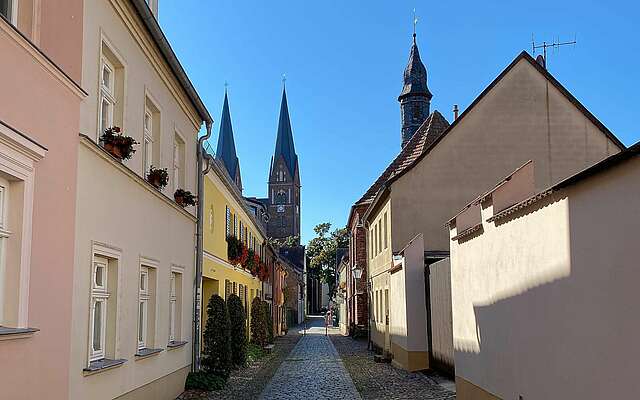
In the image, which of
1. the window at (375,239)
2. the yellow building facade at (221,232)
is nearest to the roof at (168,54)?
the yellow building facade at (221,232)

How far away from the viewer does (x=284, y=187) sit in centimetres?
11631

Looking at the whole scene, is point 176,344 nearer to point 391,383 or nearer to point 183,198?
point 183,198

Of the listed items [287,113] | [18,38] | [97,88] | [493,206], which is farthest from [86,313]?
[287,113]

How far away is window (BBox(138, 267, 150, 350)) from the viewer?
1199 cm

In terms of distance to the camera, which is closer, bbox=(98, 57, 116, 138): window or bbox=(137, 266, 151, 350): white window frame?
bbox=(98, 57, 116, 138): window

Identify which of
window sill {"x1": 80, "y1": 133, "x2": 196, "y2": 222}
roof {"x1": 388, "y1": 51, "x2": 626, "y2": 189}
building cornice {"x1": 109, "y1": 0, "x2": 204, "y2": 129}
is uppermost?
roof {"x1": 388, "y1": 51, "x2": 626, "y2": 189}

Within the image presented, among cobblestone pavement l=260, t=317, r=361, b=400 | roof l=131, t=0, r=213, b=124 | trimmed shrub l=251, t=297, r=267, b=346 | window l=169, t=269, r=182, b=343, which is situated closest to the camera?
roof l=131, t=0, r=213, b=124

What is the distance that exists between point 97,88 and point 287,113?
102137mm

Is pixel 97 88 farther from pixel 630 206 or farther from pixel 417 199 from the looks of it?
pixel 417 199

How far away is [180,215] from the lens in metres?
14.9

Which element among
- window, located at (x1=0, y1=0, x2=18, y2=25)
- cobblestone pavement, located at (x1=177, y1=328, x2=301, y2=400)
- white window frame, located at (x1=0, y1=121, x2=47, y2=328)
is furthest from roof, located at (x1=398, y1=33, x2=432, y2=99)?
white window frame, located at (x1=0, y1=121, x2=47, y2=328)

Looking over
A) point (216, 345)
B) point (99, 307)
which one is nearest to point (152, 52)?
point (99, 307)

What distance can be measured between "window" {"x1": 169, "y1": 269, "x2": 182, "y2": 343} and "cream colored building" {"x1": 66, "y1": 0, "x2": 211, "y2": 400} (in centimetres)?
2

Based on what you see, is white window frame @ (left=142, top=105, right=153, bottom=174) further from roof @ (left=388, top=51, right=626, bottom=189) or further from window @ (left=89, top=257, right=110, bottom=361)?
roof @ (left=388, top=51, right=626, bottom=189)
